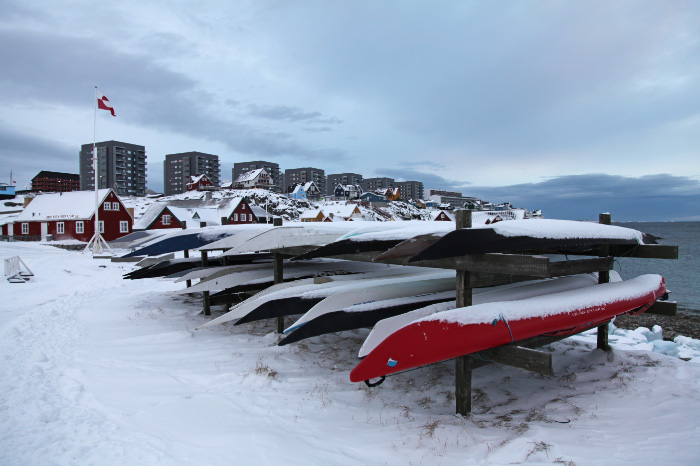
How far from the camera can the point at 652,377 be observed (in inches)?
208

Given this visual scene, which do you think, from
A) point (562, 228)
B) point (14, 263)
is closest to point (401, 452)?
point (562, 228)

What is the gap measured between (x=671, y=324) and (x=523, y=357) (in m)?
14.0

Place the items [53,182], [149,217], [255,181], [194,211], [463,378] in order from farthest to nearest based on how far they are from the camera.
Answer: [53,182], [255,181], [194,211], [149,217], [463,378]

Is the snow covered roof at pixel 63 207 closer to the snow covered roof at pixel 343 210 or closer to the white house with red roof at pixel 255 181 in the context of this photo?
the snow covered roof at pixel 343 210

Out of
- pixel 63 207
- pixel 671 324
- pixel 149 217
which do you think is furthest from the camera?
pixel 149 217

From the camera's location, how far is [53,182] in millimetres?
119750

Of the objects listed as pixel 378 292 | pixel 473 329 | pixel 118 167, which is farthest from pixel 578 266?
pixel 118 167

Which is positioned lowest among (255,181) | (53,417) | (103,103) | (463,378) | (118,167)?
(53,417)

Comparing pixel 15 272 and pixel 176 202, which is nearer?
pixel 15 272

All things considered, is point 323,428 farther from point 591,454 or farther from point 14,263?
point 14,263

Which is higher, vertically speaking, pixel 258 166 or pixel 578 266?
pixel 258 166

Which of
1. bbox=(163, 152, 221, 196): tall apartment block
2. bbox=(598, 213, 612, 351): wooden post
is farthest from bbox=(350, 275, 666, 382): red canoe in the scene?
bbox=(163, 152, 221, 196): tall apartment block

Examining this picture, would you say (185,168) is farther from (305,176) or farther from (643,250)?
(643,250)

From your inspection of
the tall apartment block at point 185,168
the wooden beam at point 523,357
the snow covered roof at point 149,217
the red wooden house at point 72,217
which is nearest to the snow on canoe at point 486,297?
the wooden beam at point 523,357
